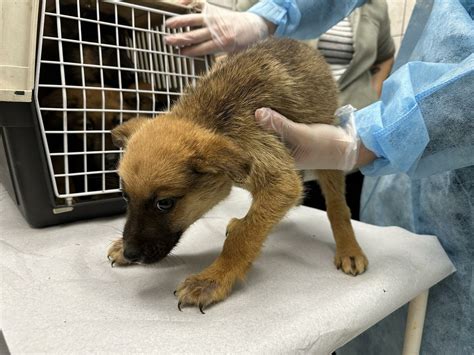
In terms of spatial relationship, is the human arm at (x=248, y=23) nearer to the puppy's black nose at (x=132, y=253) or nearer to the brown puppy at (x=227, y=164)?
the brown puppy at (x=227, y=164)

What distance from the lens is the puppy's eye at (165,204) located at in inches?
41.9

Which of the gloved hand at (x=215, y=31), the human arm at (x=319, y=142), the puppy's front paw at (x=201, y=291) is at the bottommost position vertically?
the puppy's front paw at (x=201, y=291)

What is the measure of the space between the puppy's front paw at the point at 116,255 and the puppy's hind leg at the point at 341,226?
70cm

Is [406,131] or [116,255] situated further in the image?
[116,255]

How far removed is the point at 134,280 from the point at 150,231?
183 mm

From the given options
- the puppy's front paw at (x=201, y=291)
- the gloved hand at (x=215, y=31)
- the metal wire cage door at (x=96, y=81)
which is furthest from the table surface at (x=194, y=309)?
the gloved hand at (x=215, y=31)

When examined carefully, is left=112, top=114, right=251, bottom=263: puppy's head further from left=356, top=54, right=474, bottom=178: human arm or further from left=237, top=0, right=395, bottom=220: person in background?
left=237, top=0, right=395, bottom=220: person in background

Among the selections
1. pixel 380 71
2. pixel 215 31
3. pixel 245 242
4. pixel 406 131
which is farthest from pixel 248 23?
pixel 380 71

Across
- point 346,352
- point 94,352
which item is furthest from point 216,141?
point 346,352

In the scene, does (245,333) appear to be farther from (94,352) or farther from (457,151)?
(457,151)

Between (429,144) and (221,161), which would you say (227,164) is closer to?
(221,161)

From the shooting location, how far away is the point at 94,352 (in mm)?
767

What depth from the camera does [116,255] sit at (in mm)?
1209

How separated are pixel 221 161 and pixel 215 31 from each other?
0.90 m
